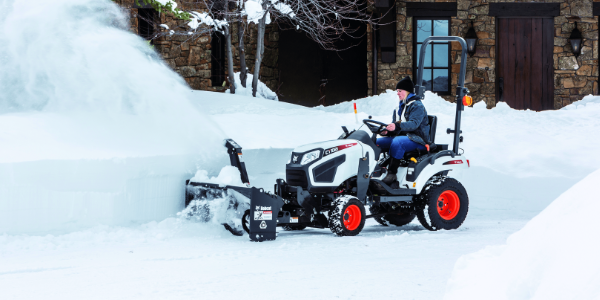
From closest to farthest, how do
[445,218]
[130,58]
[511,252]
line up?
[511,252] < [445,218] < [130,58]

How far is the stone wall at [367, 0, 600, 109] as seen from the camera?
46.2 feet

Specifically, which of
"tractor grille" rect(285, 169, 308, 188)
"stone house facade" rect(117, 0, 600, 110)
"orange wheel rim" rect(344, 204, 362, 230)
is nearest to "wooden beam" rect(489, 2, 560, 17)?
"stone house facade" rect(117, 0, 600, 110)

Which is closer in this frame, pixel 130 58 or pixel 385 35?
pixel 130 58


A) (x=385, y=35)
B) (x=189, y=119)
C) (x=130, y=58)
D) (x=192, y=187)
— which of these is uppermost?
(x=385, y=35)

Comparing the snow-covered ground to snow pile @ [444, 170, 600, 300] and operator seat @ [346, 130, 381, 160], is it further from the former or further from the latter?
operator seat @ [346, 130, 381, 160]

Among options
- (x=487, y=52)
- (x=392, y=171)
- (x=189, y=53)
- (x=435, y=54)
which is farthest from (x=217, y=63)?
(x=392, y=171)

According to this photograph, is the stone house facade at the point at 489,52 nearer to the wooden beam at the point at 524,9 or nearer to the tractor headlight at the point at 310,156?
the wooden beam at the point at 524,9

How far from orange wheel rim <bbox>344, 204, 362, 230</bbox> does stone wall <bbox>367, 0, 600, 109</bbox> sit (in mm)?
8584

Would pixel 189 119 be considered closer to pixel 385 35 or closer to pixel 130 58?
pixel 130 58

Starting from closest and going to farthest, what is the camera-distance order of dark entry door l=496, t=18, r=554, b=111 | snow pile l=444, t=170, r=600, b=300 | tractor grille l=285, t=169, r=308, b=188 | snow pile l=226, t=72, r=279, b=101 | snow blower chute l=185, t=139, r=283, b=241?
snow pile l=444, t=170, r=600, b=300, snow blower chute l=185, t=139, r=283, b=241, tractor grille l=285, t=169, r=308, b=188, snow pile l=226, t=72, r=279, b=101, dark entry door l=496, t=18, r=554, b=111

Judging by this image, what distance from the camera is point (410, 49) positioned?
1406cm

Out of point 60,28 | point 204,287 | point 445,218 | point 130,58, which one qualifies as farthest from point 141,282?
point 60,28

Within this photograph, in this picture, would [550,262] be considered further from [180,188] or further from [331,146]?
[180,188]

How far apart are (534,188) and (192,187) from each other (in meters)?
4.94
